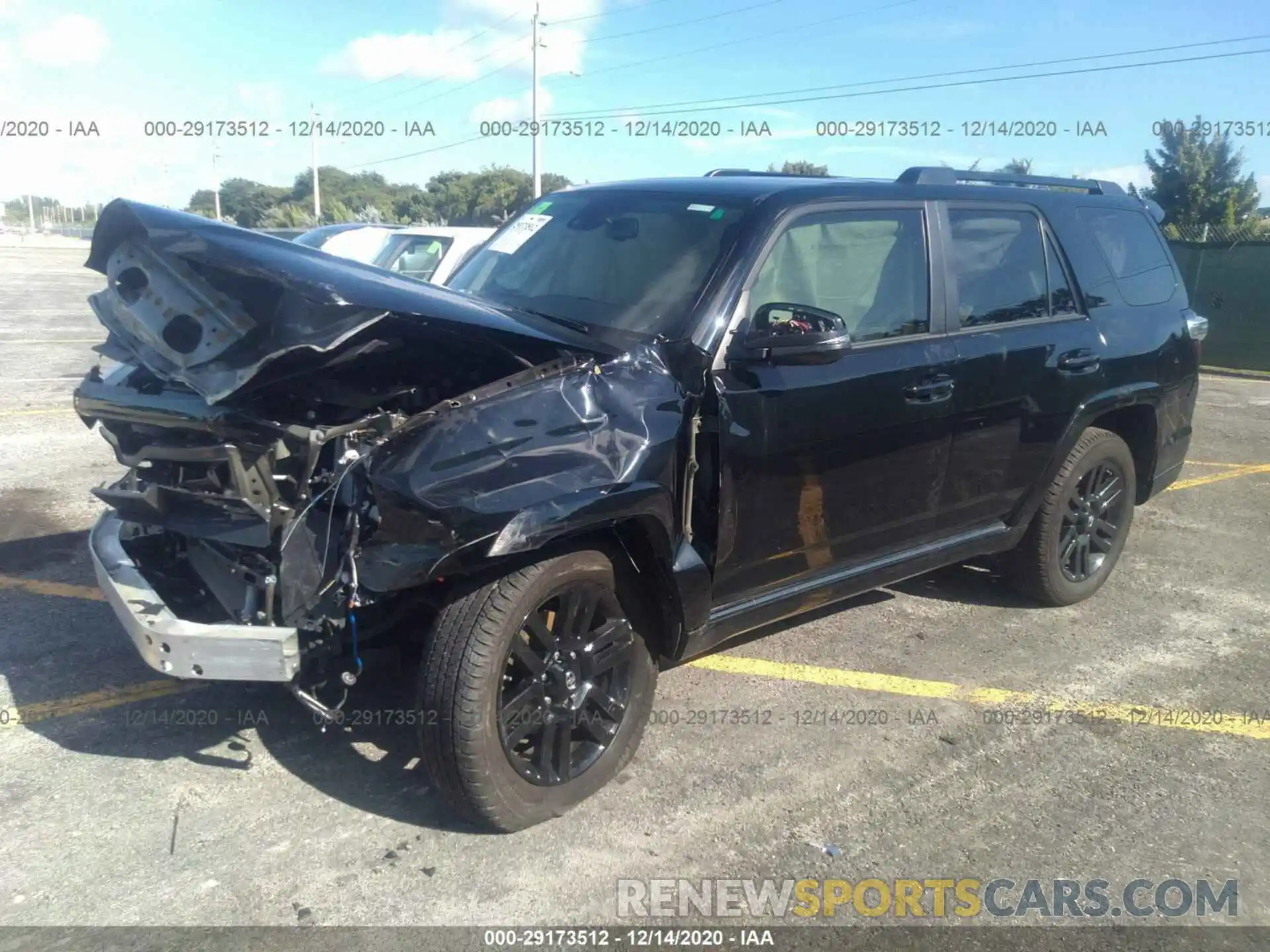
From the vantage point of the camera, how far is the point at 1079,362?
478 centimetres

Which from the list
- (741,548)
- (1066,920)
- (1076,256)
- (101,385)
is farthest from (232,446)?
(1076,256)

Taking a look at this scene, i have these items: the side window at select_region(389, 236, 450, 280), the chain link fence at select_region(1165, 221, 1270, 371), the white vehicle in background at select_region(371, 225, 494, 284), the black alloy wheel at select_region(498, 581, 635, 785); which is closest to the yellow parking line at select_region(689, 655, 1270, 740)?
the black alloy wheel at select_region(498, 581, 635, 785)

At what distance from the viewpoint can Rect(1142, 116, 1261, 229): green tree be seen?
30.4 meters

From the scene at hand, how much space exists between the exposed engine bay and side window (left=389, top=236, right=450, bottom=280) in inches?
353

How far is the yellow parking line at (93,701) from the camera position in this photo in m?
3.83

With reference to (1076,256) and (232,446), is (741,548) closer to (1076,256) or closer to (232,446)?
(232,446)

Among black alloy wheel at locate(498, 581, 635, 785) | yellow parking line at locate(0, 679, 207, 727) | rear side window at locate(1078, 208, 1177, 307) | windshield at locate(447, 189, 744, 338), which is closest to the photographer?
black alloy wheel at locate(498, 581, 635, 785)

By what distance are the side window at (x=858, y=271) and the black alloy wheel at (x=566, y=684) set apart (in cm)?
122

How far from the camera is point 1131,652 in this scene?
4.86 meters

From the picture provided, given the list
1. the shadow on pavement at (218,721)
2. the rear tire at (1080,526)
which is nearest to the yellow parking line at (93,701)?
the shadow on pavement at (218,721)

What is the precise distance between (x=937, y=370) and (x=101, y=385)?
308cm

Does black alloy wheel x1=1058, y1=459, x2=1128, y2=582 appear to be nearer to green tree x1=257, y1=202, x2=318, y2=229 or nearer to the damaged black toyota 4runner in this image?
the damaged black toyota 4runner

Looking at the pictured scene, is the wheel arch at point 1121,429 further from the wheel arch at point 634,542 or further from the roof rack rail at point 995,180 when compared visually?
the wheel arch at point 634,542

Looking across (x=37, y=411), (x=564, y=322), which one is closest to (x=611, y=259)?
(x=564, y=322)
